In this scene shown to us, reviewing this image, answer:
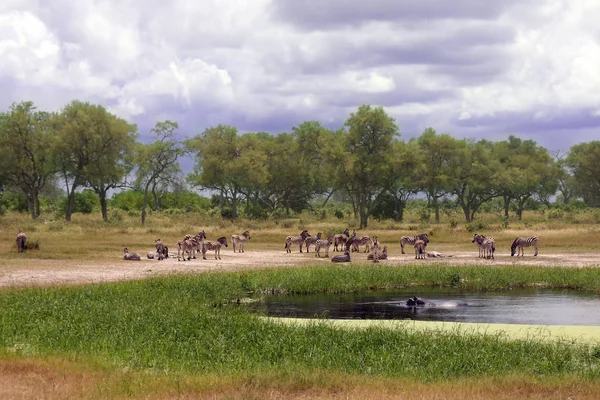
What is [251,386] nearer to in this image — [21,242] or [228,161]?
[21,242]

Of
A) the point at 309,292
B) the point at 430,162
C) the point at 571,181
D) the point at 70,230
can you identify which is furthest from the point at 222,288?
the point at 571,181

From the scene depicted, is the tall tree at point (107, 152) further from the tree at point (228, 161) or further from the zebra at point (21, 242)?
the zebra at point (21, 242)

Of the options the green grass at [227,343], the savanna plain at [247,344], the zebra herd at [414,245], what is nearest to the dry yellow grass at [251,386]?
the savanna plain at [247,344]

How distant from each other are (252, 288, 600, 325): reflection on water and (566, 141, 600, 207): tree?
77987 millimetres

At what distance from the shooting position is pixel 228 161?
300 ft

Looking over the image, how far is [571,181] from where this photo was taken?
113688 millimetres

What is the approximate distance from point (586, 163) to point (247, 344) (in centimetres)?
9455

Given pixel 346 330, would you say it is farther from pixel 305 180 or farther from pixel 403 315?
pixel 305 180

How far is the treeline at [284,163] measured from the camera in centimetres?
7794

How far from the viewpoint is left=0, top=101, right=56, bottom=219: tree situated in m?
80.4

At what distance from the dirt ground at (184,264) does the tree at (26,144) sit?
4372 cm

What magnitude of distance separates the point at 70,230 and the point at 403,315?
42434mm

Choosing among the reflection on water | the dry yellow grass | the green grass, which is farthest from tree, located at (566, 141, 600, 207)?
the dry yellow grass

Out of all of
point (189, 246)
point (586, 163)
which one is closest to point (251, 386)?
point (189, 246)
